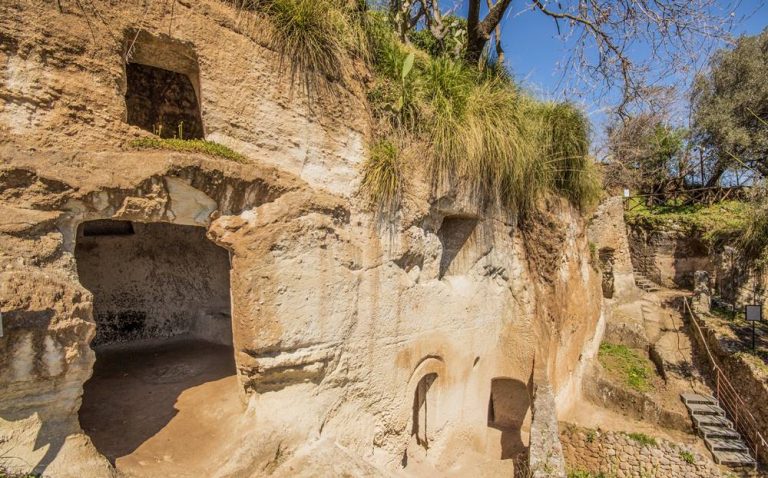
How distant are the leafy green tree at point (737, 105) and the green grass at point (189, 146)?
797 inches

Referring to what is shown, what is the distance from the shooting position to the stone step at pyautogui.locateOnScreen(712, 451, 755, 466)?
25.0ft

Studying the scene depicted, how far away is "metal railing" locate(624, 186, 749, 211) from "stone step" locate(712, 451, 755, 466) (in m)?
13.3

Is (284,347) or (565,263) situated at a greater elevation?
(565,263)

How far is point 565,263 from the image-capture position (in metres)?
7.27

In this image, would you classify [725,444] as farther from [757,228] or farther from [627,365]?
[757,228]

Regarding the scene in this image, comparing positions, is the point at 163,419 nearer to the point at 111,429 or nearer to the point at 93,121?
the point at 111,429

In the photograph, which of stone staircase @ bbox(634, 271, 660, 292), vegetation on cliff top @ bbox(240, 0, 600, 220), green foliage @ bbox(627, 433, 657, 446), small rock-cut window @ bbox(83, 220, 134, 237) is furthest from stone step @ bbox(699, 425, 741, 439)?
small rock-cut window @ bbox(83, 220, 134, 237)

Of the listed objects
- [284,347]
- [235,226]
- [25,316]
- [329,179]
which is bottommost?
[284,347]

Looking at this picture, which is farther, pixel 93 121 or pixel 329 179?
pixel 329 179

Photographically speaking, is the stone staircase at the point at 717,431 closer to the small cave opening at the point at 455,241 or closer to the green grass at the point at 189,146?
the small cave opening at the point at 455,241

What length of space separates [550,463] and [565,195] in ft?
15.2

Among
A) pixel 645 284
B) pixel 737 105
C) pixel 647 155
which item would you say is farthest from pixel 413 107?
pixel 647 155

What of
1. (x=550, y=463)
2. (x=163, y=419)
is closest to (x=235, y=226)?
(x=163, y=419)

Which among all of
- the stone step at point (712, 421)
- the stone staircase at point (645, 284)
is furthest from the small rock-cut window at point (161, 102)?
the stone staircase at point (645, 284)
